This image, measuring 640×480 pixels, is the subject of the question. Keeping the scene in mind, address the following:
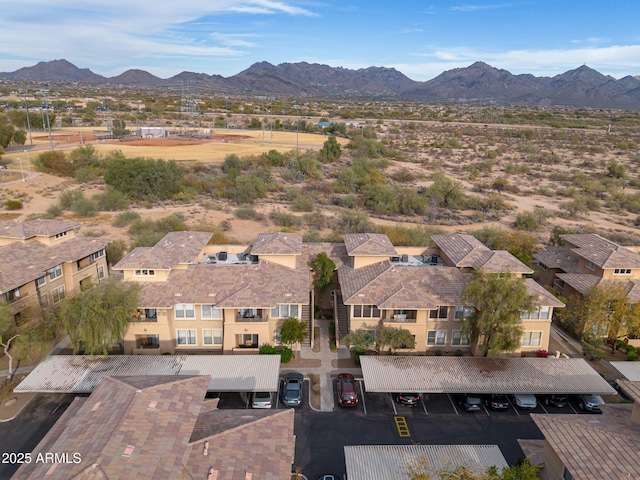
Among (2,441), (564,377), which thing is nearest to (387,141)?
(564,377)

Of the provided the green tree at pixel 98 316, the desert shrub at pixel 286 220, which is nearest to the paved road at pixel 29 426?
the green tree at pixel 98 316

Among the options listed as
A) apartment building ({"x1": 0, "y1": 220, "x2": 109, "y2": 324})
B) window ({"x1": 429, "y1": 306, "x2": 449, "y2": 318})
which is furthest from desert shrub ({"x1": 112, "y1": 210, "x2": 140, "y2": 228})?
window ({"x1": 429, "y1": 306, "x2": 449, "y2": 318})

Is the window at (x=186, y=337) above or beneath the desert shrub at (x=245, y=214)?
beneath

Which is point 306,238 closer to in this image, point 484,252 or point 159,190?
point 484,252

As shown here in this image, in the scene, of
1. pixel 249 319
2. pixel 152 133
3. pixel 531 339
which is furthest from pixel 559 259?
pixel 152 133

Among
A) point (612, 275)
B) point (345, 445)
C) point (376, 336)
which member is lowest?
point (345, 445)

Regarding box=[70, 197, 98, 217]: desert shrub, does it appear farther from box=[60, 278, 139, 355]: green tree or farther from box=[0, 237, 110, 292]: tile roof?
box=[60, 278, 139, 355]: green tree

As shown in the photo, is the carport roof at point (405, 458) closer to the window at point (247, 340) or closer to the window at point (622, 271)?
the window at point (247, 340)
